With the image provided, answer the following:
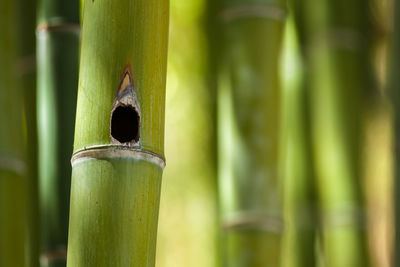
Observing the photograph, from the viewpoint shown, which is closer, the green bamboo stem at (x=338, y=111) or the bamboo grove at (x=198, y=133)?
the bamboo grove at (x=198, y=133)

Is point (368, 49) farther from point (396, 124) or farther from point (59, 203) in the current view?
point (59, 203)

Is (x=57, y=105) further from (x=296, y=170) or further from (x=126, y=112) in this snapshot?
(x=296, y=170)

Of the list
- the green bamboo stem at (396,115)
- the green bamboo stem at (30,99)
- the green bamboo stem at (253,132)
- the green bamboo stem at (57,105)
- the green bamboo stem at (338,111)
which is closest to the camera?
the green bamboo stem at (396,115)

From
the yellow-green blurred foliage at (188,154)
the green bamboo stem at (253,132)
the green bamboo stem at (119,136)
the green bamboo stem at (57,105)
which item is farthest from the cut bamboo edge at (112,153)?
the yellow-green blurred foliage at (188,154)

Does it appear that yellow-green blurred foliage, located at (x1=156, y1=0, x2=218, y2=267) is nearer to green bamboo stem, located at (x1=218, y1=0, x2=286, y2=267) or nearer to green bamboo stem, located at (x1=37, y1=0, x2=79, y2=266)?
green bamboo stem, located at (x1=218, y1=0, x2=286, y2=267)

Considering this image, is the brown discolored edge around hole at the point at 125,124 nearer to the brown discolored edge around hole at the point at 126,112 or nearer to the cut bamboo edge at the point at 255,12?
the brown discolored edge around hole at the point at 126,112
